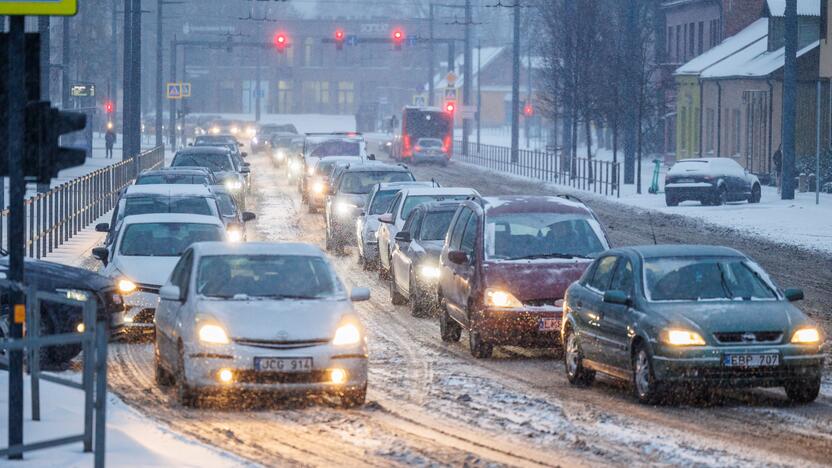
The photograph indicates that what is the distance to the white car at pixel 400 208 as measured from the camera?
25.4 metres

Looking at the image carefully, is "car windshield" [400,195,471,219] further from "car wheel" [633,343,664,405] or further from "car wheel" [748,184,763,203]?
"car wheel" [748,184,763,203]

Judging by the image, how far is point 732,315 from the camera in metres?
13.8

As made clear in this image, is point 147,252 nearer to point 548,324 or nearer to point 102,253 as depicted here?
point 102,253

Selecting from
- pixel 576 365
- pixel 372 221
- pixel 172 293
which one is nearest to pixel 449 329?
pixel 576 365

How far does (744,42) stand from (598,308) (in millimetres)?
52036

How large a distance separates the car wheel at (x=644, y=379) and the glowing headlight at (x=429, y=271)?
272 inches

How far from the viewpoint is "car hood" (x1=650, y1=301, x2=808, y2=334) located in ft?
44.9

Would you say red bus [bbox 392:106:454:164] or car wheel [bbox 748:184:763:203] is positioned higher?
red bus [bbox 392:106:454:164]

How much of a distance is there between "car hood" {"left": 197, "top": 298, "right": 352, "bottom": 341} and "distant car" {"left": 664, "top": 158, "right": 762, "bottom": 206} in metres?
31.5

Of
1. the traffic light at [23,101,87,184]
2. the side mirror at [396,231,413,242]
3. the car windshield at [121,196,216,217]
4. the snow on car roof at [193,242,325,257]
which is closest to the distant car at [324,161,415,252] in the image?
the car windshield at [121,196,216,217]

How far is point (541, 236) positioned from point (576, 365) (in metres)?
3.18

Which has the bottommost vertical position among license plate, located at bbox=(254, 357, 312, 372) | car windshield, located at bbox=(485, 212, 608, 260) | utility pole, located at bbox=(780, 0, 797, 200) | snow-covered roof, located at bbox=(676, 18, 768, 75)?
license plate, located at bbox=(254, 357, 312, 372)

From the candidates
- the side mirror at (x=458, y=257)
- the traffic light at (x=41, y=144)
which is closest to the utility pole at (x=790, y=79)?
the side mirror at (x=458, y=257)

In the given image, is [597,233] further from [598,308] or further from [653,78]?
[653,78]
